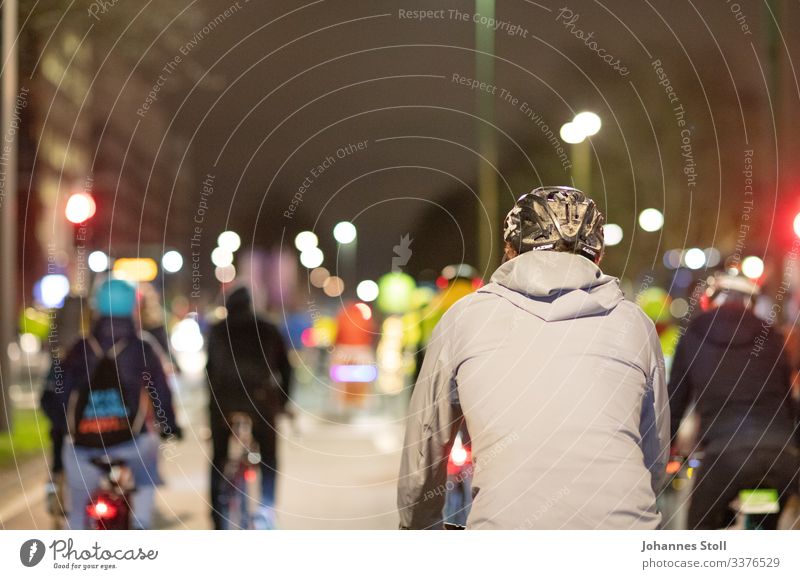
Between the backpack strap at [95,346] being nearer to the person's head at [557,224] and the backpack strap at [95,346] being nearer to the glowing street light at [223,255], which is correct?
the person's head at [557,224]

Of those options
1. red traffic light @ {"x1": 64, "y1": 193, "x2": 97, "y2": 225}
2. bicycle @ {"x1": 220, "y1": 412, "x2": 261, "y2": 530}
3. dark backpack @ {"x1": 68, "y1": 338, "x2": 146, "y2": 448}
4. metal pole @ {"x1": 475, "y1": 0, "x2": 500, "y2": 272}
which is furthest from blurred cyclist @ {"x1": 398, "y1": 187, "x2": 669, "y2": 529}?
bicycle @ {"x1": 220, "y1": 412, "x2": 261, "y2": 530}

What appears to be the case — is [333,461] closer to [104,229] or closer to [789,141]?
[789,141]

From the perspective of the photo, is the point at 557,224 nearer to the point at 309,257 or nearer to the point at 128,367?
the point at 128,367

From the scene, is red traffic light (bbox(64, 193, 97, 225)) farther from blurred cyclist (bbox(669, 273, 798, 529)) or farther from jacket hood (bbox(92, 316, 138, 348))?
blurred cyclist (bbox(669, 273, 798, 529))

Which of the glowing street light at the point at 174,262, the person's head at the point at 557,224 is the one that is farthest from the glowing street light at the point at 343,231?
the glowing street light at the point at 174,262

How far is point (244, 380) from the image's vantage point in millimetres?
8508

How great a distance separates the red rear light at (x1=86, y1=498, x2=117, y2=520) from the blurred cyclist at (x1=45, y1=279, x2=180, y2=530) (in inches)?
3.2

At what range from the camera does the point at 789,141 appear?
9.58 meters

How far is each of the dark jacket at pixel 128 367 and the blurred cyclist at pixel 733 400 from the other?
10.8 feet

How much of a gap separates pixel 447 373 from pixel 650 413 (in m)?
0.78

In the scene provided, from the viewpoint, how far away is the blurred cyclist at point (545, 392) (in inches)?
137

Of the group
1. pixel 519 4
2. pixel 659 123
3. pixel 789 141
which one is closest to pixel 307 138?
pixel 519 4

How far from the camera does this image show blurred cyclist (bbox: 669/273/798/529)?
6.11m

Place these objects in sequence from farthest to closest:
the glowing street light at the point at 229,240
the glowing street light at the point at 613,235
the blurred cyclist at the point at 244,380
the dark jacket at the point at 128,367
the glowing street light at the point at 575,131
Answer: the glowing street light at the point at 613,235, the glowing street light at the point at 575,131, the glowing street light at the point at 229,240, the blurred cyclist at the point at 244,380, the dark jacket at the point at 128,367
